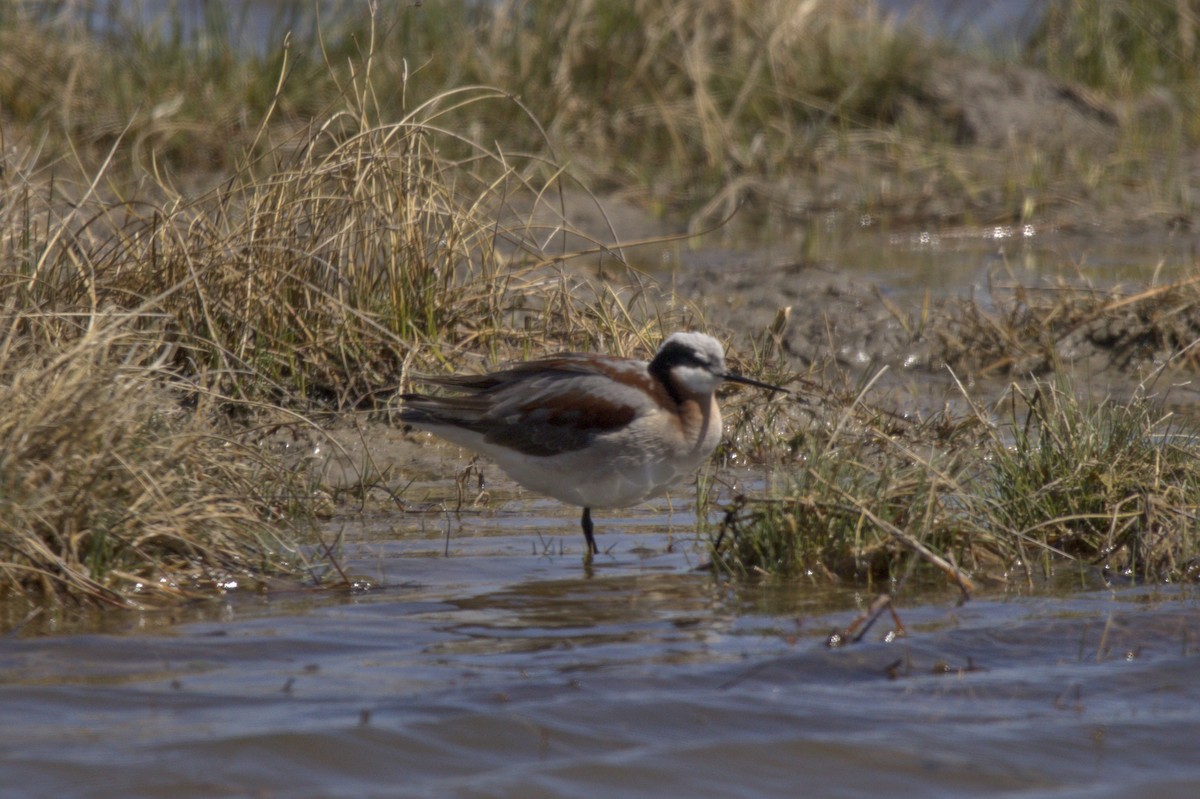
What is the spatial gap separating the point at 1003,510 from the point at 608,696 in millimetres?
2060

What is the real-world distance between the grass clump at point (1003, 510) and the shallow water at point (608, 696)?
0.18 metres

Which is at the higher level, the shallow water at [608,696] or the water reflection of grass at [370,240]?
the water reflection of grass at [370,240]

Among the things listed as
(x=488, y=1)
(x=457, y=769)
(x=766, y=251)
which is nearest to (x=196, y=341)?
(x=457, y=769)

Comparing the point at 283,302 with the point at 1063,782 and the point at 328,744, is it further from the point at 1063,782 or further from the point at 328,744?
the point at 1063,782

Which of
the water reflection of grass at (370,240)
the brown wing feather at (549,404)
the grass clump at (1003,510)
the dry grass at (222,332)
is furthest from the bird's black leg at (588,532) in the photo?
the dry grass at (222,332)

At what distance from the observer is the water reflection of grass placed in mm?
5777

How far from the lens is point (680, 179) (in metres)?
13.1

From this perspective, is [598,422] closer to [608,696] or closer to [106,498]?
[608,696]

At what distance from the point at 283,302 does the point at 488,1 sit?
7.43m

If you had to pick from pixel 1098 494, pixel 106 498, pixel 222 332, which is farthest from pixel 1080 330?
pixel 106 498

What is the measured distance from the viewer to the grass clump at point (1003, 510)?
5.95 metres

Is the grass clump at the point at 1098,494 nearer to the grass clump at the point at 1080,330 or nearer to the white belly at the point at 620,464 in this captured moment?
the white belly at the point at 620,464

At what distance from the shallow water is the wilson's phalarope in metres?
0.51

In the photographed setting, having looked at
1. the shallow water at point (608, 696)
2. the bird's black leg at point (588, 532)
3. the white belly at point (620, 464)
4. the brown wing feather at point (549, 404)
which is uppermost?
the brown wing feather at point (549, 404)
